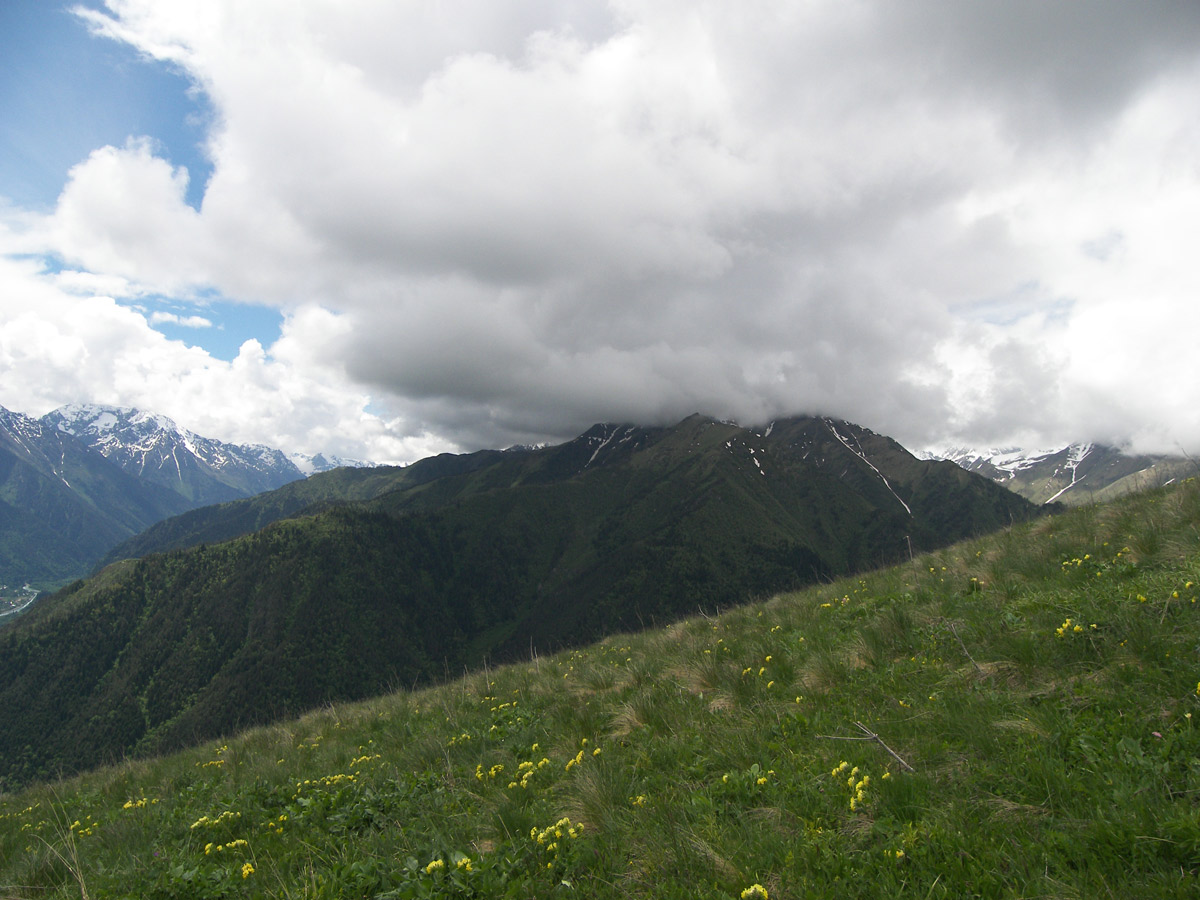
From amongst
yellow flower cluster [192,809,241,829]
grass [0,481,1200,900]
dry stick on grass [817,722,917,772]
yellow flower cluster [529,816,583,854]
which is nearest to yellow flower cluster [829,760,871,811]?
grass [0,481,1200,900]

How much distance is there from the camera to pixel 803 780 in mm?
4273

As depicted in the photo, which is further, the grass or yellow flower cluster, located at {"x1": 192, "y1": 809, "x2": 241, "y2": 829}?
yellow flower cluster, located at {"x1": 192, "y1": 809, "x2": 241, "y2": 829}

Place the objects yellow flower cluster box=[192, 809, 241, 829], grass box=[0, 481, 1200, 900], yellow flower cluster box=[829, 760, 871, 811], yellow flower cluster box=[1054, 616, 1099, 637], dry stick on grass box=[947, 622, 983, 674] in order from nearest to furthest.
Result: grass box=[0, 481, 1200, 900] < yellow flower cluster box=[829, 760, 871, 811] < yellow flower cluster box=[1054, 616, 1099, 637] < dry stick on grass box=[947, 622, 983, 674] < yellow flower cluster box=[192, 809, 241, 829]

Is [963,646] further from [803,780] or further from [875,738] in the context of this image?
[803,780]

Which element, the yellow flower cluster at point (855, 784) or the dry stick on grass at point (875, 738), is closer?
the yellow flower cluster at point (855, 784)

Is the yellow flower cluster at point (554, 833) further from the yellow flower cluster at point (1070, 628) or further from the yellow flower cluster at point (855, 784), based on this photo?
the yellow flower cluster at point (1070, 628)

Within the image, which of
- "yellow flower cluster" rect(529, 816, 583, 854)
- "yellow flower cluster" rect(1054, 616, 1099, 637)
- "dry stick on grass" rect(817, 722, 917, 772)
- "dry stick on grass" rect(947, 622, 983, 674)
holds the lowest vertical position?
"yellow flower cluster" rect(529, 816, 583, 854)

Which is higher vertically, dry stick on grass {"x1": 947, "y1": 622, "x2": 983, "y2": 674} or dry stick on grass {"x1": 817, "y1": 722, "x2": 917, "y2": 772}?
dry stick on grass {"x1": 947, "y1": 622, "x2": 983, "y2": 674}

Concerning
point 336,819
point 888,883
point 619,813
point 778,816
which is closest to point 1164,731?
point 888,883

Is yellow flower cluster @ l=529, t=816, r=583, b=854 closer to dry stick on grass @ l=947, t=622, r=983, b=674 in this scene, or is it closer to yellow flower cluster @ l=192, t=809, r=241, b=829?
yellow flower cluster @ l=192, t=809, r=241, b=829

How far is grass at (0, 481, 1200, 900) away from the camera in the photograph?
3221 millimetres

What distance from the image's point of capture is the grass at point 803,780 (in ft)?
10.6

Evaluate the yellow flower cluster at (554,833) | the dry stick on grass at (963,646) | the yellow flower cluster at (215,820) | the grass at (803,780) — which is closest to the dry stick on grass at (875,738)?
the grass at (803,780)

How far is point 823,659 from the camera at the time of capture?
21.3 feet
